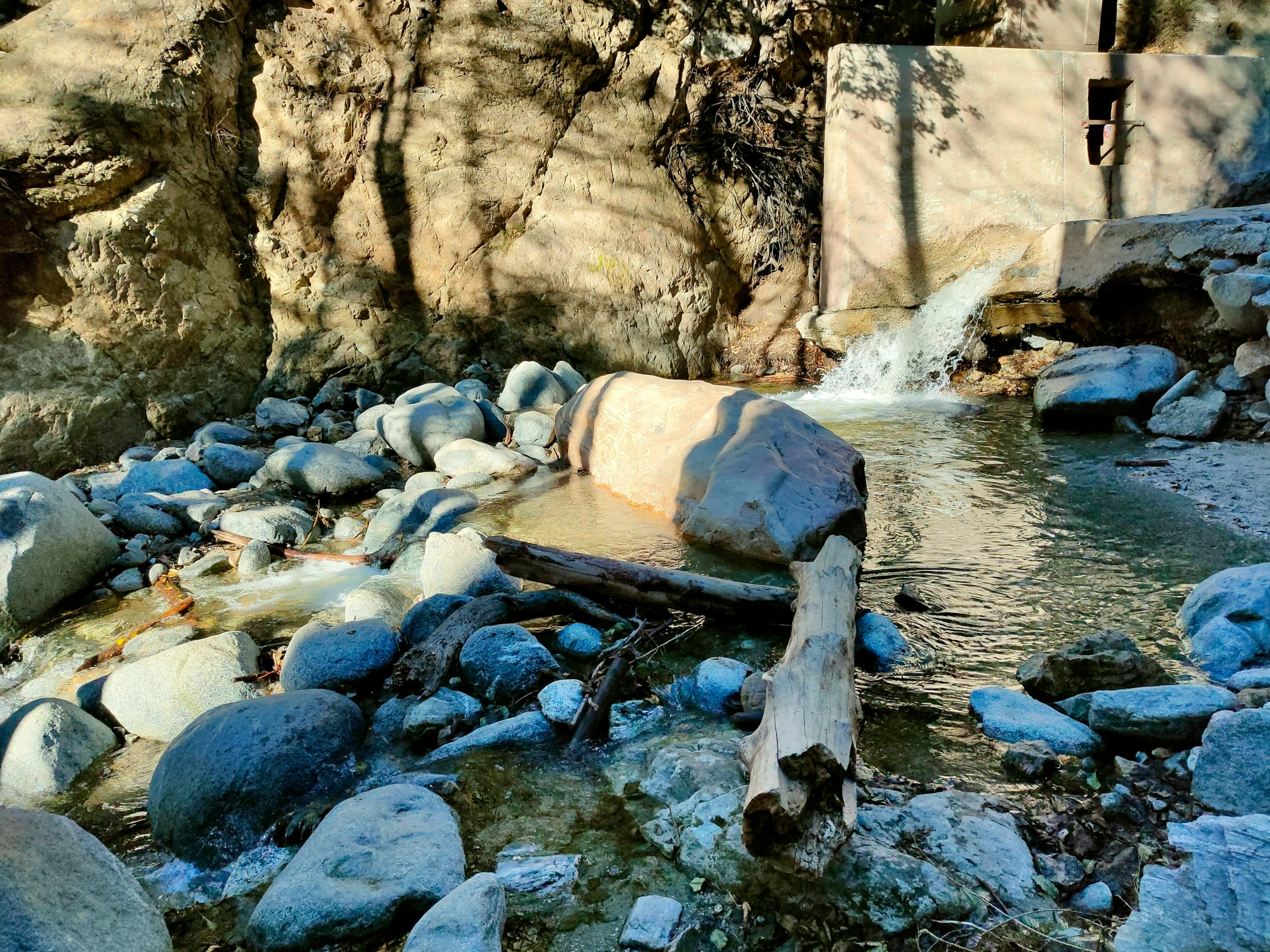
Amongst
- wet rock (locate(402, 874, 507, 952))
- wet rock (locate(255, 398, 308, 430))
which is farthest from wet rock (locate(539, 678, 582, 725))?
wet rock (locate(255, 398, 308, 430))

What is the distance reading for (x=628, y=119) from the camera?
9133 mm

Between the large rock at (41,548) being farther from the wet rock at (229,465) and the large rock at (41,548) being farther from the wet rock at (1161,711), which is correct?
the wet rock at (1161,711)

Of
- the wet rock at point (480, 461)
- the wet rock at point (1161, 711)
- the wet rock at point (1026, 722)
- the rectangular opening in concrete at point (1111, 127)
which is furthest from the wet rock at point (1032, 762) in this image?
the rectangular opening in concrete at point (1111, 127)

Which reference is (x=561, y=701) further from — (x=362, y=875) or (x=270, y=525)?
(x=270, y=525)

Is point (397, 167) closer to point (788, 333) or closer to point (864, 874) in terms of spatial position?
point (788, 333)

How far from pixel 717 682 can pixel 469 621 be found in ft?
3.37

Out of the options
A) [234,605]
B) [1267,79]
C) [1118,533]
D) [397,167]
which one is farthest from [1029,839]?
[1267,79]

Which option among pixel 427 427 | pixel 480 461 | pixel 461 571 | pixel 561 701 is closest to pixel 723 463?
pixel 461 571

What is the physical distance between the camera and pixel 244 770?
7.55 ft

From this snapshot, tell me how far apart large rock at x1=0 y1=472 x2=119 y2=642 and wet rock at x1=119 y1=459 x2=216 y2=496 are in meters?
1.02

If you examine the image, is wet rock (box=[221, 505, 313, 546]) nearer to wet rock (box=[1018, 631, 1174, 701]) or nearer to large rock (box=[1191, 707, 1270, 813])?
wet rock (box=[1018, 631, 1174, 701])

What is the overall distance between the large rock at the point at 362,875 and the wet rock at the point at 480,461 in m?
3.69

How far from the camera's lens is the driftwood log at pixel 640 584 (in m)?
3.19

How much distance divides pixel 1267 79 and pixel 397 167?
9291 millimetres
